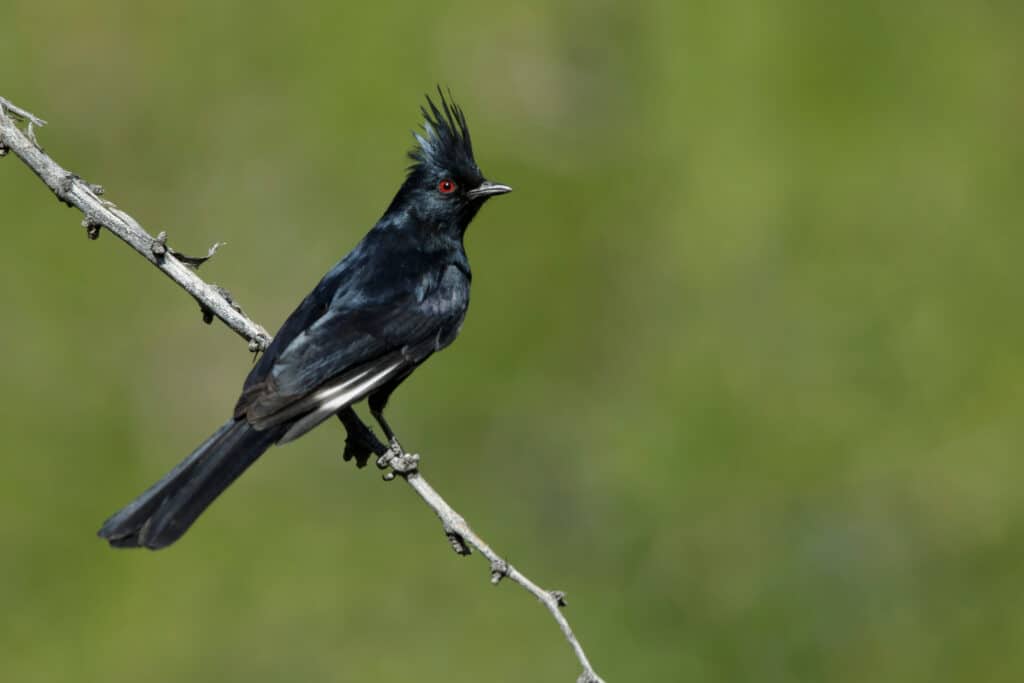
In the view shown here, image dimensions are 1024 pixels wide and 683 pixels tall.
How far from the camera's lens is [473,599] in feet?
27.6

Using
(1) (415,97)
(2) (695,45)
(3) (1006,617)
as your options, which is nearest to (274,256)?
(1) (415,97)

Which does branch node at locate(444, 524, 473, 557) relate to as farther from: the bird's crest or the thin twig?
the bird's crest

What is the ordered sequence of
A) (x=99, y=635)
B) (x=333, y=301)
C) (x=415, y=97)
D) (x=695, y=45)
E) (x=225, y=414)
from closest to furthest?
(x=333, y=301)
(x=99, y=635)
(x=225, y=414)
(x=415, y=97)
(x=695, y=45)

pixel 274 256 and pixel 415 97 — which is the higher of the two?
pixel 415 97

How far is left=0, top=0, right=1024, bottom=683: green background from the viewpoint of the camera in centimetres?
841

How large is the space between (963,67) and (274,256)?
5073mm

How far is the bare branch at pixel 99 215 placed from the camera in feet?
15.6

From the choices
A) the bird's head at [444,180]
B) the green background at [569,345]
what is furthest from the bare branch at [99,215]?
the green background at [569,345]

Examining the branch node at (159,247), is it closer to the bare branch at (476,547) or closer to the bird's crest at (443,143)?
the bare branch at (476,547)

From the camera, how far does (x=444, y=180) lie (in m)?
6.41

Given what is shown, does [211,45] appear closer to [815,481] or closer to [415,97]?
[415,97]

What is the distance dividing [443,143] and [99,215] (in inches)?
74.4

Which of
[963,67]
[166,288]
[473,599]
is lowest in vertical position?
[473,599]

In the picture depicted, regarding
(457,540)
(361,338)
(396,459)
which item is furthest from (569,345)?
(457,540)
